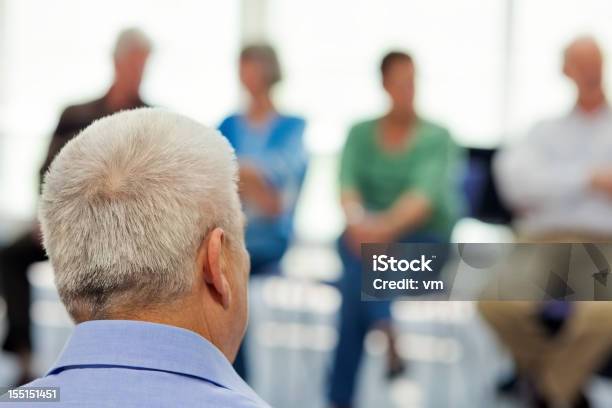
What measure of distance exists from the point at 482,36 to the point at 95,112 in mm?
1690

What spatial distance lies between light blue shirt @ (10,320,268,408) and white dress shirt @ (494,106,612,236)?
1.08 metres

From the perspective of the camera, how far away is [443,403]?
8.36 ft

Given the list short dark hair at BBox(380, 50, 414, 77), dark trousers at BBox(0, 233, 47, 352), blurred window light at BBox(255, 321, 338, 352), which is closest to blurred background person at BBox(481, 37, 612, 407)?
short dark hair at BBox(380, 50, 414, 77)

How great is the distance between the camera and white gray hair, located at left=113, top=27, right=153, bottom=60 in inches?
67.0

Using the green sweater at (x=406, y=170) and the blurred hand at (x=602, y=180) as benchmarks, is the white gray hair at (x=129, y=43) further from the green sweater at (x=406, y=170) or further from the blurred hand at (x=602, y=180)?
the blurred hand at (x=602, y=180)

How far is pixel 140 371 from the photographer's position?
2.17 ft

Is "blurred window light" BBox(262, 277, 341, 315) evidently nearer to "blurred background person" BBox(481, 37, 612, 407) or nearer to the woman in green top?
the woman in green top

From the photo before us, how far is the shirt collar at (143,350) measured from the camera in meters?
0.67

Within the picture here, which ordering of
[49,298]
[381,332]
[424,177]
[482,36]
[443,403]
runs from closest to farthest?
[424,177] < [381,332] < [443,403] < [482,36] < [49,298]

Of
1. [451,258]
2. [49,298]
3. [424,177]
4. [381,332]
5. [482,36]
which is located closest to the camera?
[451,258]

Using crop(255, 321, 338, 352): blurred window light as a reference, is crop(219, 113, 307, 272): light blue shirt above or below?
above

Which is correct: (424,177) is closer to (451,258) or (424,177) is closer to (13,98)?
(451,258)

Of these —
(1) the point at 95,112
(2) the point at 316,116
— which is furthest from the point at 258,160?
(2) the point at 316,116

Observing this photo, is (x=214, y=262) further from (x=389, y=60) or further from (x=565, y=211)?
(x=389, y=60)
